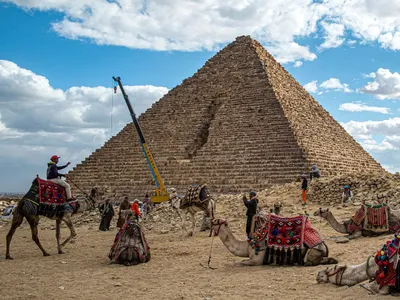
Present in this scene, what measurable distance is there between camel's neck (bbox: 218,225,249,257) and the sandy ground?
23cm

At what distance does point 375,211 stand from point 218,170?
49.6ft

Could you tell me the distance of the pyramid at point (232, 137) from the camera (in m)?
22.5

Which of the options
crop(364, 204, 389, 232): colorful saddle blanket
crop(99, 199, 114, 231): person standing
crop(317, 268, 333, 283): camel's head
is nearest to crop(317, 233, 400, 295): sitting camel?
crop(317, 268, 333, 283): camel's head

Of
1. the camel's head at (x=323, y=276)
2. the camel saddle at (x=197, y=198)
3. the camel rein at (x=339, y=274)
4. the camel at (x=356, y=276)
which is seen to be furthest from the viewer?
the camel saddle at (x=197, y=198)

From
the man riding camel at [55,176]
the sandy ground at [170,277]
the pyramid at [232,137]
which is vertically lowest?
the sandy ground at [170,277]

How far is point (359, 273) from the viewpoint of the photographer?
495 cm

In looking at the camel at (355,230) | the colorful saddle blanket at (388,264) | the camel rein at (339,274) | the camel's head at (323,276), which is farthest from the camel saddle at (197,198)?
the colorful saddle blanket at (388,264)

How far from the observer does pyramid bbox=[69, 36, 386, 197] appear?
2253 cm

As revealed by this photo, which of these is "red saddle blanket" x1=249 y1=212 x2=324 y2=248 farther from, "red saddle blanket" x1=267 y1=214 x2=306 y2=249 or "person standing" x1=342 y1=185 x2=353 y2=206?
"person standing" x1=342 y1=185 x2=353 y2=206

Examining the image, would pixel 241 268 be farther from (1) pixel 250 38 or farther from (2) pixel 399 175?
(1) pixel 250 38

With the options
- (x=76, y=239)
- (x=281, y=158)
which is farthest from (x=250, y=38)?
(x=76, y=239)

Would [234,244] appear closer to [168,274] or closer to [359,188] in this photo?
[168,274]

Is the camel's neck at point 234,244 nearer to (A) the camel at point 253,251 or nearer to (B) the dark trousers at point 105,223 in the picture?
(A) the camel at point 253,251

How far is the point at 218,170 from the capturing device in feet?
75.4
